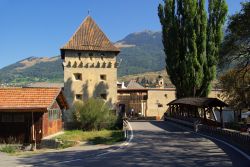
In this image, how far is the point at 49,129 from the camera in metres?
30.7

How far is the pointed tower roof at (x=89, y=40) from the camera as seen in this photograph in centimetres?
4325

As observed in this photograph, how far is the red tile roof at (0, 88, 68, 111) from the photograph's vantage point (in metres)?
28.0

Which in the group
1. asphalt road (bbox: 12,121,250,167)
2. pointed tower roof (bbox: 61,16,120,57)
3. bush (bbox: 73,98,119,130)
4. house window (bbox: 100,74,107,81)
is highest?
pointed tower roof (bbox: 61,16,120,57)

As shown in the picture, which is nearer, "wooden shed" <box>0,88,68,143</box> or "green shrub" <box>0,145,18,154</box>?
"green shrub" <box>0,145,18,154</box>

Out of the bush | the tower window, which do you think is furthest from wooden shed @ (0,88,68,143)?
the tower window

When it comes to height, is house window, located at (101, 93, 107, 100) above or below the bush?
above

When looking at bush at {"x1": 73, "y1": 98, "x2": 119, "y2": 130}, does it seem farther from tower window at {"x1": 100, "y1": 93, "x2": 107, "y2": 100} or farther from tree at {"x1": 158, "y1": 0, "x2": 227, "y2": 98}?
tree at {"x1": 158, "y1": 0, "x2": 227, "y2": 98}

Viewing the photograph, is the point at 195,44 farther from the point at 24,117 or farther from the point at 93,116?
the point at 24,117

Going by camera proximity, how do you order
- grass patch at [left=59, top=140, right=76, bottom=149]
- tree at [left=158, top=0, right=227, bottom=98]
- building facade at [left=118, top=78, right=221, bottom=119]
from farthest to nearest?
building facade at [left=118, top=78, right=221, bottom=119] < tree at [left=158, top=0, right=227, bottom=98] < grass patch at [left=59, top=140, right=76, bottom=149]

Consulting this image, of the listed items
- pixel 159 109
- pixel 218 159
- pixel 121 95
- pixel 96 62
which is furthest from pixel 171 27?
pixel 218 159

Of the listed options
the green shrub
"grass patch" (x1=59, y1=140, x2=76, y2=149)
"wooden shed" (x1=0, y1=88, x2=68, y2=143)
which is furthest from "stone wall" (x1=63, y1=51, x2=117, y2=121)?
the green shrub

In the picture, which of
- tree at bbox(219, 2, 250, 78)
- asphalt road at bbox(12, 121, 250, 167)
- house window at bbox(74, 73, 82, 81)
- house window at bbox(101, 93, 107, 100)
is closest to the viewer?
asphalt road at bbox(12, 121, 250, 167)

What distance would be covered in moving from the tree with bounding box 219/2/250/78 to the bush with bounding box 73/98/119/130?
13.2 meters

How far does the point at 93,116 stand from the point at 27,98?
806 cm
